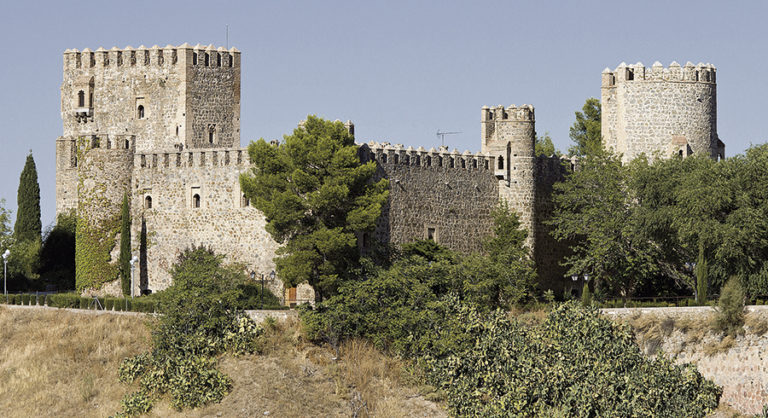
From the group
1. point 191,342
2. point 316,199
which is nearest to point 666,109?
point 316,199

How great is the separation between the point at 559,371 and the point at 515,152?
1818 cm

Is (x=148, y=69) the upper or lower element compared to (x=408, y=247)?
upper

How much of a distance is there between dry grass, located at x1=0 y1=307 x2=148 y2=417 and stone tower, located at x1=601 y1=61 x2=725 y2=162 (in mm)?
24127

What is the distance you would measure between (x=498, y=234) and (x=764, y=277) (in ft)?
46.4

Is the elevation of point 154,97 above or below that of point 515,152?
above

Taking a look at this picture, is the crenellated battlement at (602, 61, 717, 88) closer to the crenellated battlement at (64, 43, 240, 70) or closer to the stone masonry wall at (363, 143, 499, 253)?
the stone masonry wall at (363, 143, 499, 253)

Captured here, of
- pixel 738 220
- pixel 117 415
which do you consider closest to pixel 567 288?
pixel 738 220

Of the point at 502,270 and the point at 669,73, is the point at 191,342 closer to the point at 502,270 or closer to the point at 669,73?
the point at 502,270

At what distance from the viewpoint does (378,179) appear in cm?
6625

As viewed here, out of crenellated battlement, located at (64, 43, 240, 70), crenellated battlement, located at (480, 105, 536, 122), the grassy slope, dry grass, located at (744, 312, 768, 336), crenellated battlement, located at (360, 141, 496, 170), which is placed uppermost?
crenellated battlement, located at (64, 43, 240, 70)

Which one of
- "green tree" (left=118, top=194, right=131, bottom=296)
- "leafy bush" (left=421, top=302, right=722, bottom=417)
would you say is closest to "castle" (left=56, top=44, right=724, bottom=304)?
"green tree" (left=118, top=194, right=131, bottom=296)

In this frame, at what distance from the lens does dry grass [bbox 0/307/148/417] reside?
57.4 m

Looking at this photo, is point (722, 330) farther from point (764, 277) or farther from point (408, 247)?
point (408, 247)

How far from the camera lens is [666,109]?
232ft
